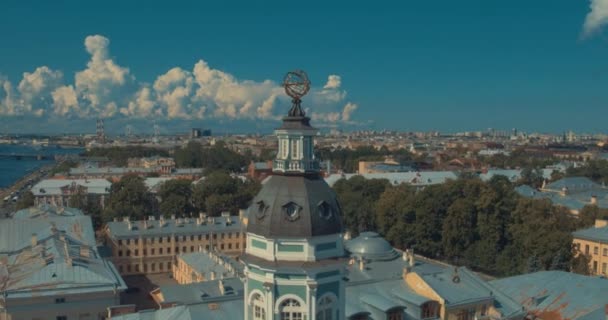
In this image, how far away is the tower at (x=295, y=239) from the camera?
2058 cm

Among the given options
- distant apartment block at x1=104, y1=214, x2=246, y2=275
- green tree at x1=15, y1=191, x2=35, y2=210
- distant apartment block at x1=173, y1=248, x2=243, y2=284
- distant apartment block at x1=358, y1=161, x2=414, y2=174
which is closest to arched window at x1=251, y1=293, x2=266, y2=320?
distant apartment block at x1=173, y1=248, x2=243, y2=284

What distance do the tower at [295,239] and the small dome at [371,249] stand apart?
1510 inches

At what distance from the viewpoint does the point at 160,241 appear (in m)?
73.6

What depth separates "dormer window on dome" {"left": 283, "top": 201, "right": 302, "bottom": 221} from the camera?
2062 centimetres

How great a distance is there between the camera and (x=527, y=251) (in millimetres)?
65125

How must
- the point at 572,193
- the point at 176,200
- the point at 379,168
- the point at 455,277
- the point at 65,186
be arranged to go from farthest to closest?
the point at 379,168 < the point at 65,186 < the point at 572,193 < the point at 176,200 < the point at 455,277

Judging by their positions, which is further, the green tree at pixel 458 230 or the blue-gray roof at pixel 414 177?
the blue-gray roof at pixel 414 177

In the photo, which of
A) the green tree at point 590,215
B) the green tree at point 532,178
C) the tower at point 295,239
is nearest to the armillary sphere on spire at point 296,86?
the tower at point 295,239

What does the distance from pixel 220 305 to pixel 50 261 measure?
19.5 m

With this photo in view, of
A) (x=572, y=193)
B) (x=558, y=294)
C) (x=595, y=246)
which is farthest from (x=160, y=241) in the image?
(x=572, y=193)

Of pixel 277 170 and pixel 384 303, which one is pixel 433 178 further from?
pixel 277 170

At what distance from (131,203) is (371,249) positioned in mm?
48131

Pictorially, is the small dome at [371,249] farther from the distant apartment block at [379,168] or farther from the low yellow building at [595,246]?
the distant apartment block at [379,168]

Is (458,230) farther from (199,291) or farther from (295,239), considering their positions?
(295,239)
